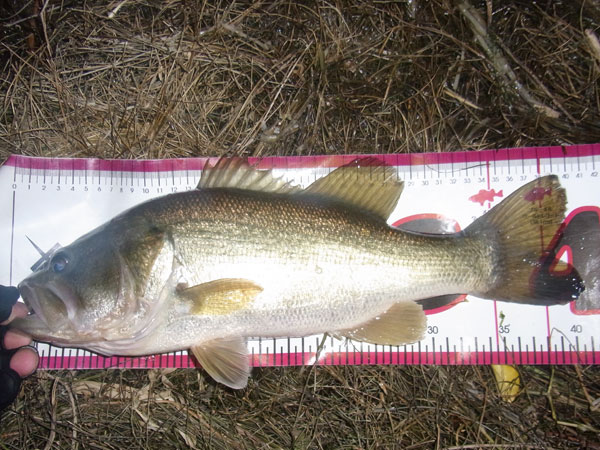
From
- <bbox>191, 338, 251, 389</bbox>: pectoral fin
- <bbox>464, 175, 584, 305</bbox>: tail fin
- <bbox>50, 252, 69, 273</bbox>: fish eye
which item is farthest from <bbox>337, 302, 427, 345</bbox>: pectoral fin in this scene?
<bbox>50, 252, 69, 273</bbox>: fish eye

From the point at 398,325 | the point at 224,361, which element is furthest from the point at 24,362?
the point at 398,325

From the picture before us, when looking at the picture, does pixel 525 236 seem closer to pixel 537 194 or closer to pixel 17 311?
pixel 537 194

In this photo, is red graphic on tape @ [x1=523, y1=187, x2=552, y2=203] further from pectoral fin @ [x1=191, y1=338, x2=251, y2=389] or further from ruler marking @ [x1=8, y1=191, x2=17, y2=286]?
ruler marking @ [x1=8, y1=191, x2=17, y2=286]

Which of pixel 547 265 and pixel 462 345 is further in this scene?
pixel 462 345

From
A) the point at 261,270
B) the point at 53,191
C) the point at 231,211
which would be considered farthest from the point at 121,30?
the point at 261,270

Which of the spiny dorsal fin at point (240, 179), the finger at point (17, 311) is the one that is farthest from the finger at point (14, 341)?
the spiny dorsal fin at point (240, 179)

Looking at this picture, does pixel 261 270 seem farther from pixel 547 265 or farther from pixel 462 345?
pixel 547 265

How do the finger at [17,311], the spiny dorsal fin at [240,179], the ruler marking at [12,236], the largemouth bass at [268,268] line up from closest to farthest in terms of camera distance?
the largemouth bass at [268,268], the spiny dorsal fin at [240,179], the finger at [17,311], the ruler marking at [12,236]

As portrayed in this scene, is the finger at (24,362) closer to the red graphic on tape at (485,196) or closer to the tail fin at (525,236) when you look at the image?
the tail fin at (525,236)
